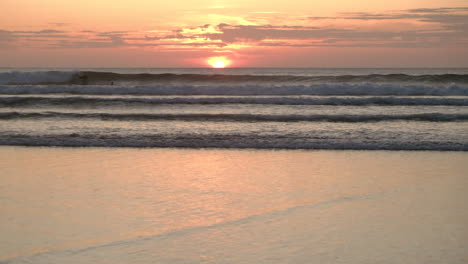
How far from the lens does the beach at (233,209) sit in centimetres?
343

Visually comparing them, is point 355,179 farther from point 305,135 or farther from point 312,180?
point 305,135

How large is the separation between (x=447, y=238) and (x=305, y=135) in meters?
5.19

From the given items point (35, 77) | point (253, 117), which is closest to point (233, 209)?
point (253, 117)

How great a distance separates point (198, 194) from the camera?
4875 millimetres

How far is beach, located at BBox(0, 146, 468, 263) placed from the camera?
3.43 meters

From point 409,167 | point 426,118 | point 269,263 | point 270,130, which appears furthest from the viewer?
point 426,118

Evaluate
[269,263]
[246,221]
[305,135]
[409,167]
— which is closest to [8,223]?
[246,221]

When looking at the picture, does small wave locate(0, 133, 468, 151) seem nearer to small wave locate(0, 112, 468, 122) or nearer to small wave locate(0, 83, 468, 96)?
small wave locate(0, 112, 468, 122)

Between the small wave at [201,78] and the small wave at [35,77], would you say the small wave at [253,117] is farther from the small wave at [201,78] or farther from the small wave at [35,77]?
the small wave at [35,77]

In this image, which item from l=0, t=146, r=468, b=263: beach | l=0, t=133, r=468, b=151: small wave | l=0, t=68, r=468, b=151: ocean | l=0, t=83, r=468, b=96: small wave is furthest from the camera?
l=0, t=83, r=468, b=96: small wave

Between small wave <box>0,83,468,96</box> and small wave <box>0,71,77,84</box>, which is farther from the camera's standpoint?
small wave <box>0,71,77,84</box>

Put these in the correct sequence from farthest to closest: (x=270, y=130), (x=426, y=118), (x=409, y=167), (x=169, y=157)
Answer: (x=426, y=118), (x=270, y=130), (x=169, y=157), (x=409, y=167)

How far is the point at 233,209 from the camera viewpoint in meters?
4.39

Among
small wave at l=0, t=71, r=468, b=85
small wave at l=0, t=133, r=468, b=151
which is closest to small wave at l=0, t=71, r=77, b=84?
small wave at l=0, t=71, r=468, b=85
